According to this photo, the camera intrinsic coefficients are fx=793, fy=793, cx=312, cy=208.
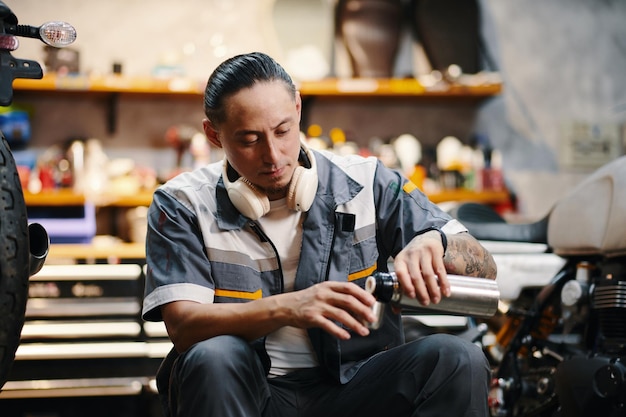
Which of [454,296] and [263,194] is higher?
[263,194]

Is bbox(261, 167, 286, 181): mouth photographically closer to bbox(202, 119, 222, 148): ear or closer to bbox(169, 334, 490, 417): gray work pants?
bbox(202, 119, 222, 148): ear

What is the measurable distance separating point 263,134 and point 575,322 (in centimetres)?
100

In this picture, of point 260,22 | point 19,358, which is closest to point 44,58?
point 260,22

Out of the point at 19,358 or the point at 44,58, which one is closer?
the point at 19,358

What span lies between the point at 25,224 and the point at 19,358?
235 centimetres

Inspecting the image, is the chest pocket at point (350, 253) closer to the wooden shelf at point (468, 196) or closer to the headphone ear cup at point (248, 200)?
the headphone ear cup at point (248, 200)

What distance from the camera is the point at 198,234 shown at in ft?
5.34

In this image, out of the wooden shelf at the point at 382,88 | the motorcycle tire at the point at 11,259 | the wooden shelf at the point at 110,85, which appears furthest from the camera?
the wooden shelf at the point at 382,88

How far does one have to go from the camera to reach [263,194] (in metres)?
1.64

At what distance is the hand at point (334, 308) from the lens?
1298 mm

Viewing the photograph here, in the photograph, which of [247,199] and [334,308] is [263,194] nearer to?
[247,199]

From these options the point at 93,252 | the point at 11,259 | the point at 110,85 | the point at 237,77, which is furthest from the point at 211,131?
the point at 110,85

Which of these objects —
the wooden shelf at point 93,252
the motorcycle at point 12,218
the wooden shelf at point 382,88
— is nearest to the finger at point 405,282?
the motorcycle at point 12,218

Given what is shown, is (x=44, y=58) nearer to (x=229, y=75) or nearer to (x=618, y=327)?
(x=229, y=75)
